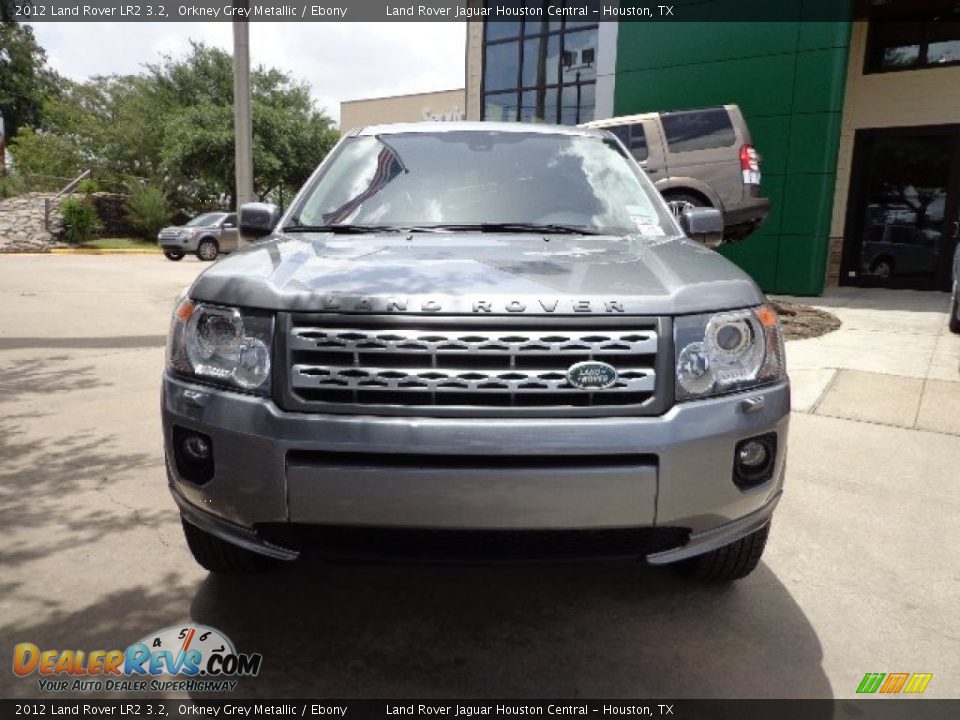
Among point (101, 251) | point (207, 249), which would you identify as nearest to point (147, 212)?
point (101, 251)

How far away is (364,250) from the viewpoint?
98.3 inches

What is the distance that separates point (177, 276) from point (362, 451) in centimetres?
1408

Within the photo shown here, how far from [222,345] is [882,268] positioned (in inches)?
527

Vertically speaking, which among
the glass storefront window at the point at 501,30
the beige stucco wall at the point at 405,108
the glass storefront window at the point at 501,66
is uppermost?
the beige stucco wall at the point at 405,108

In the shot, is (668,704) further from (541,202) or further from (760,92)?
(760,92)

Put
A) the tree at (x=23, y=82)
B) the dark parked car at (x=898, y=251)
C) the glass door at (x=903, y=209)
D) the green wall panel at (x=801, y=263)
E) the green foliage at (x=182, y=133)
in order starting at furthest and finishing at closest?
1. the tree at (x=23, y=82)
2. the green foliage at (x=182, y=133)
3. the dark parked car at (x=898, y=251)
4. the glass door at (x=903, y=209)
5. the green wall panel at (x=801, y=263)

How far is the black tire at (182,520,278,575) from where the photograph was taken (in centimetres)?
247

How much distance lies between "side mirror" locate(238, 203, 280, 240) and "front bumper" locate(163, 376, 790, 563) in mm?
1447

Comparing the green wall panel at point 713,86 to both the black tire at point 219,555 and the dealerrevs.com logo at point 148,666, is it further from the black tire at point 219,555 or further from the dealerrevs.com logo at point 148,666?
the dealerrevs.com logo at point 148,666

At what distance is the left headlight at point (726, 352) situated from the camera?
206cm

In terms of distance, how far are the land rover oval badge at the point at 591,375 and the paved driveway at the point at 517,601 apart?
0.56m

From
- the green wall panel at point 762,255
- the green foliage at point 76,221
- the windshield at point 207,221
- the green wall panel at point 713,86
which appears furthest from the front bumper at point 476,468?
the green foliage at point 76,221

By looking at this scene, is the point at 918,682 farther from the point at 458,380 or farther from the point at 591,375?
the point at 458,380

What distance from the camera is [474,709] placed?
205 centimetres
